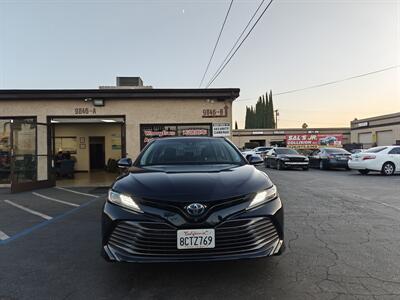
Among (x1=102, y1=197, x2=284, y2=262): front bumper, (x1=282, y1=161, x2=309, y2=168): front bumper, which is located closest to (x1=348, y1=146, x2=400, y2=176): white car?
(x1=282, y1=161, x2=309, y2=168): front bumper

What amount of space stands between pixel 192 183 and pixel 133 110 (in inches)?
369

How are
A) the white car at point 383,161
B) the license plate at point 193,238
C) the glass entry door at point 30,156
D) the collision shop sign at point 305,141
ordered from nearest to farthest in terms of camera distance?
the license plate at point 193,238, the glass entry door at point 30,156, the white car at point 383,161, the collision shop sign at point 305,141

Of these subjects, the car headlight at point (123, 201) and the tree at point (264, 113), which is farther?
the tree at point (264, 113)

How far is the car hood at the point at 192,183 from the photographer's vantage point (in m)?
3.09

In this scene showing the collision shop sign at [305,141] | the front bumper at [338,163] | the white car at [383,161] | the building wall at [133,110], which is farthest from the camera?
the collision shop sign at [305,141]

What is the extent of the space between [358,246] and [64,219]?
5.30 meters

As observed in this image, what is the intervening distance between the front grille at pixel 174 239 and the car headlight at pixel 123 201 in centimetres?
15

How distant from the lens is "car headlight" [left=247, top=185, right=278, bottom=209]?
10.4 feet

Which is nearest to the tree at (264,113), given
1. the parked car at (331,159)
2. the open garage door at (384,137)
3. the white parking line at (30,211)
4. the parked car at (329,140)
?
→ the open garage door at (384,137)

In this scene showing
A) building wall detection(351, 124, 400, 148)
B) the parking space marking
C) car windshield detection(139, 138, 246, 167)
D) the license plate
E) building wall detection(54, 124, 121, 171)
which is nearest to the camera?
the license plate

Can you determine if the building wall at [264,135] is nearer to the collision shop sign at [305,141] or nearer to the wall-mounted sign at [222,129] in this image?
the collision shop sign at [305,141]

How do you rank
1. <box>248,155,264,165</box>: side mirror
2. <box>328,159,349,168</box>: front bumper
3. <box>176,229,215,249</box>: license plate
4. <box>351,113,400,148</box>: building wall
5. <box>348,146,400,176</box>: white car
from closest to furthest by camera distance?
<box>176,229,215,249</box>: license plate < <box>248,155,264,165</box>: side mirror < <box>348,146,400,176</box>: white car < <box>328,159,349,168</box>: front bumper < <box>351,113,400,148</box>: building wall

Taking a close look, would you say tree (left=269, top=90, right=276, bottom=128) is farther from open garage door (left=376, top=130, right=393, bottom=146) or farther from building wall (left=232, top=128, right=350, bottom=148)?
open garage door (left=376, top=130, right=393, bottom=146)

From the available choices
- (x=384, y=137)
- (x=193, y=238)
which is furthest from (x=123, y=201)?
(x=384, y=137)
